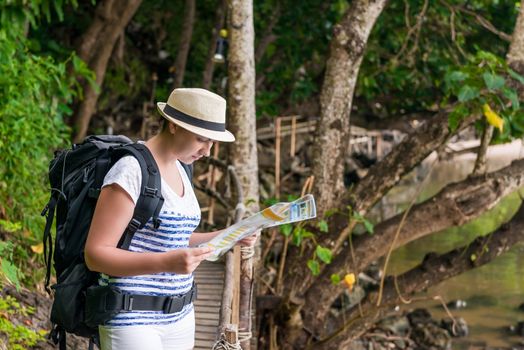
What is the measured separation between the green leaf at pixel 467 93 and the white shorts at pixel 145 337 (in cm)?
422

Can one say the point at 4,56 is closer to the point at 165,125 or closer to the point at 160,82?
the point at 165,125

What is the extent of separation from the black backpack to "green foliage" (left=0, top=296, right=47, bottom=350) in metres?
1.48

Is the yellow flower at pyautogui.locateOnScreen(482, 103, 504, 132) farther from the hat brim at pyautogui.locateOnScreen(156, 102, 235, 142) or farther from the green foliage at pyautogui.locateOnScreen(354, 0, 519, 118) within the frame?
the hat brim at pyautogui.locateOnScreen(156, 102, 235, 142)

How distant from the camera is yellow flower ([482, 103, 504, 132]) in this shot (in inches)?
252

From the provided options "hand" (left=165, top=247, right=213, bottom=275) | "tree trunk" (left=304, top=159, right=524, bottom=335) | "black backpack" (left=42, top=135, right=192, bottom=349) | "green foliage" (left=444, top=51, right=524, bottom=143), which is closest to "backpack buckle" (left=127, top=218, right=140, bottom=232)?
"black backpack" (left=42, top=135, right=192, bottom=349)

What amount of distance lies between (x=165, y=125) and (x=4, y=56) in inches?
141

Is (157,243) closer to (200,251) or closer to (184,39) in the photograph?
(200,251)

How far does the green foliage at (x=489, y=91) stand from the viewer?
630 cm

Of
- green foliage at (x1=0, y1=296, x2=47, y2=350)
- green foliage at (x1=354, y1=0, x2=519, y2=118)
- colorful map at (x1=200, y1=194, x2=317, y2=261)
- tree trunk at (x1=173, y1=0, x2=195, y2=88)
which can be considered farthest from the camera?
tree trunk at (x1=173, y1=0, x2=195, y2=88)

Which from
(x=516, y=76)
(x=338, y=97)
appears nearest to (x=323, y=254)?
(x=338, y=97)

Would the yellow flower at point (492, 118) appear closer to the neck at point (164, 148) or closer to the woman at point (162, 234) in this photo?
the woman at point (162, 234)

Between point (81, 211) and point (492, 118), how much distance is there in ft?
15.1

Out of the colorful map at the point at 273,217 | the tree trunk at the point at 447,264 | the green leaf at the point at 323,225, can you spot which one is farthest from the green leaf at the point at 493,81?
the colorful map at the point at 273,217

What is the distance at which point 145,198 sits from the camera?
2.27 meters
